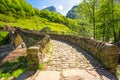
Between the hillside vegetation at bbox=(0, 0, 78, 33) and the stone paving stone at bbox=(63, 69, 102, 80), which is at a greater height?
the hillside vegetation at bbox=(0, 0, 78, 33)

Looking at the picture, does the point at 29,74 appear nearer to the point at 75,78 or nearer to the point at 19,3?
the point at 75,78

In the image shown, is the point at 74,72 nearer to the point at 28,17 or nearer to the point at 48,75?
the point at 48,75

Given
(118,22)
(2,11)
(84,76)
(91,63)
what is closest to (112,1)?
(118,22)

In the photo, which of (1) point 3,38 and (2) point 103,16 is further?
(1) point 3,38

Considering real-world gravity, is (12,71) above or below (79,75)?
below

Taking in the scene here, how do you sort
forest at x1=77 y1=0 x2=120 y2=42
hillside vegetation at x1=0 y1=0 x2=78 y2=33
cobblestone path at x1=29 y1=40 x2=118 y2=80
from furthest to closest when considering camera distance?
hillside vegetation at x1=0 y1=0 x2=78 y2=33 < forest at x1=77 y1=0 x2=120 y2=42 < cobblestone path at x1=29 y1=40 x2=118 y2=80

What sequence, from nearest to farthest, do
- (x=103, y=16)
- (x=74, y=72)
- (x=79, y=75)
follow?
(x=79, y=75) < (x=74, y=72) < (x=103, y=16)

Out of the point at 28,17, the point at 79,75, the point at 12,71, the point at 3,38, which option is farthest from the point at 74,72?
the point at 28,17

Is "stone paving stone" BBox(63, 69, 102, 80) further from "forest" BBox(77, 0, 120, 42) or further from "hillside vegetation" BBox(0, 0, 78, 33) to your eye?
"hillside vegetation" BBox(0, 0, 78, 33)

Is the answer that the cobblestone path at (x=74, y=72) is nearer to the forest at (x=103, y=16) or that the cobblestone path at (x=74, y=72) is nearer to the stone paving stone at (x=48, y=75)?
the stone paving stone at (x=48, y=75)

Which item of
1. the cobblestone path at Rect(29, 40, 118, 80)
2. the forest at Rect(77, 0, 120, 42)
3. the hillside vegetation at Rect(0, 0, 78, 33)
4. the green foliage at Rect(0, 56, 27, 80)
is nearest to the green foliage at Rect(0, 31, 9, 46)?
the forest at Rect(77, 0, 120, 42)

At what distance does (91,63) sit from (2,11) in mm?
70847

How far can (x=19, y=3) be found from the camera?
88562 mm

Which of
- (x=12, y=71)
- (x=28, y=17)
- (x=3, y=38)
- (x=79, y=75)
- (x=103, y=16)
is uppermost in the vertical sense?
(x=28, y=17)
